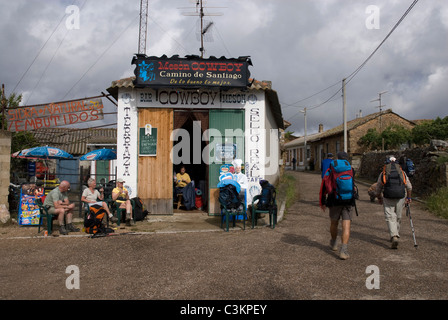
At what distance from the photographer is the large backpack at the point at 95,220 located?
25.4ft

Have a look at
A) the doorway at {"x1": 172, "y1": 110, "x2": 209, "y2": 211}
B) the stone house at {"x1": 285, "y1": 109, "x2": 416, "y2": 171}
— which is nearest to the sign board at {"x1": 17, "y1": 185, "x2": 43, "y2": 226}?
the doorway at {"x1": 172, "y1": 110, "x2": 209, "y2": 211}

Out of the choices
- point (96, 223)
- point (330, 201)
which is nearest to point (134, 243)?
point (96, 223)

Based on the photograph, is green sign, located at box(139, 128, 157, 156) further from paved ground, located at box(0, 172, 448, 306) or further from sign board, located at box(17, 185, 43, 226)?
sign board, located at box(17, 185, 43, 226)

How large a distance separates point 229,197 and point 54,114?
523cm

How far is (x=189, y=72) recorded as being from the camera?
9.52 metres

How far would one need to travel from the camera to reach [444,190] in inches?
435

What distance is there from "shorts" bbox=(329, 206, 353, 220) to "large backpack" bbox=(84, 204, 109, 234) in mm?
4702

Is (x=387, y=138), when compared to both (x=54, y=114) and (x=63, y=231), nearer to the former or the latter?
(x=54, y=114)

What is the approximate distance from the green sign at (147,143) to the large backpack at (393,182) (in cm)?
574

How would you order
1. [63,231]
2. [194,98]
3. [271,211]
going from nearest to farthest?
[63,231], [271,211], [194,98]

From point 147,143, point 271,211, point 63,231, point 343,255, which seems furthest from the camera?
point 147,143

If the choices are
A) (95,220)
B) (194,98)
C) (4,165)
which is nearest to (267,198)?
(194,98)

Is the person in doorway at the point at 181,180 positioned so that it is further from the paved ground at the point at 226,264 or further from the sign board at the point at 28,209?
the sign board at the point at 28,209

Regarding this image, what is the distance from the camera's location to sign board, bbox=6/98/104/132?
A: 9555 millimetres
